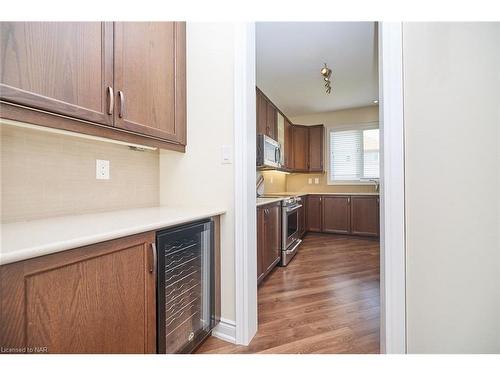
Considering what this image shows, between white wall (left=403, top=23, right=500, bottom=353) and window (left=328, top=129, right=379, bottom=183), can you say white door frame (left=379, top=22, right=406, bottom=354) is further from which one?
window (left=328, top=129, right=379, bottom=183)

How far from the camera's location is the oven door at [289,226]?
9.42 feet

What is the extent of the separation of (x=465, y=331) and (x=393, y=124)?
2.68 feet

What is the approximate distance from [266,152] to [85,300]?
256cm

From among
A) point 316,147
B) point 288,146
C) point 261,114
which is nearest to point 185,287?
point 261,114

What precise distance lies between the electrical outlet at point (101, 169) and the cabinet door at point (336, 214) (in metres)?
3.90

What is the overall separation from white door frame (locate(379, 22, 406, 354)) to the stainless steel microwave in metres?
1.90

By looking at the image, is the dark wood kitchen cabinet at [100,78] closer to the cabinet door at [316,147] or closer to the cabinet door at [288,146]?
the cabinet door at [288,146]

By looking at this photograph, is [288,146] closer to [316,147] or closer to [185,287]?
[316,147]

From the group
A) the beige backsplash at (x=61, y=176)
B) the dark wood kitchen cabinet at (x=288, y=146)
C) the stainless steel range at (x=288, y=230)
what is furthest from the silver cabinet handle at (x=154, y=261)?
the dark wood kitchen cabinet at (x=288, y=146)

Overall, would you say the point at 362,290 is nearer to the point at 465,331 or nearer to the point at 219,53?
the point at 465,331

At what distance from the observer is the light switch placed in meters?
1.44
